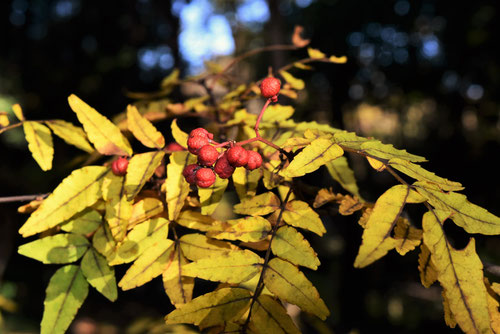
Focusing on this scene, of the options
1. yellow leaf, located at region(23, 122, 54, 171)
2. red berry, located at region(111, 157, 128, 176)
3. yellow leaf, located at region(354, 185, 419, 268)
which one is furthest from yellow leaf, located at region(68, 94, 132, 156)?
yellow leaf, located at region(354, 185, 419, 268)

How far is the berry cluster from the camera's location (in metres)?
0.61

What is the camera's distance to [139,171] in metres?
0.69

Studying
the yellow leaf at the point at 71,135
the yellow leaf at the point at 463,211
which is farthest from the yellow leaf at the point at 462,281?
the yellow leaf at the point at 71,135

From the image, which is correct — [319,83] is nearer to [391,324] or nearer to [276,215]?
[391,324]

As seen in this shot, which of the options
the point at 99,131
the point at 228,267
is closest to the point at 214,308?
the point at 228,267

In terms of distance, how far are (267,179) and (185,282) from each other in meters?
0.26

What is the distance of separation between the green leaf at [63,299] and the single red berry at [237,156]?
41cm

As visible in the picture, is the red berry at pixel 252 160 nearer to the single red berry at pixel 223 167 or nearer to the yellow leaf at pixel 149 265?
the single red berry at pixel 223 167

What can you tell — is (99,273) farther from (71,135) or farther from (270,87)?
(270,87)

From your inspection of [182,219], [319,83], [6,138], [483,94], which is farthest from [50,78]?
[483,94]

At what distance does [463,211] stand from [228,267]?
0.40m

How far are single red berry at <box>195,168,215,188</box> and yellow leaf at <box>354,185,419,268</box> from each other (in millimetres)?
281

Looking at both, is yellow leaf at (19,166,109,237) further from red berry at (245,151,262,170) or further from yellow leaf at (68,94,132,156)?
red berry at (245,151,262,170)

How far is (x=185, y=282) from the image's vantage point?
0.66m
